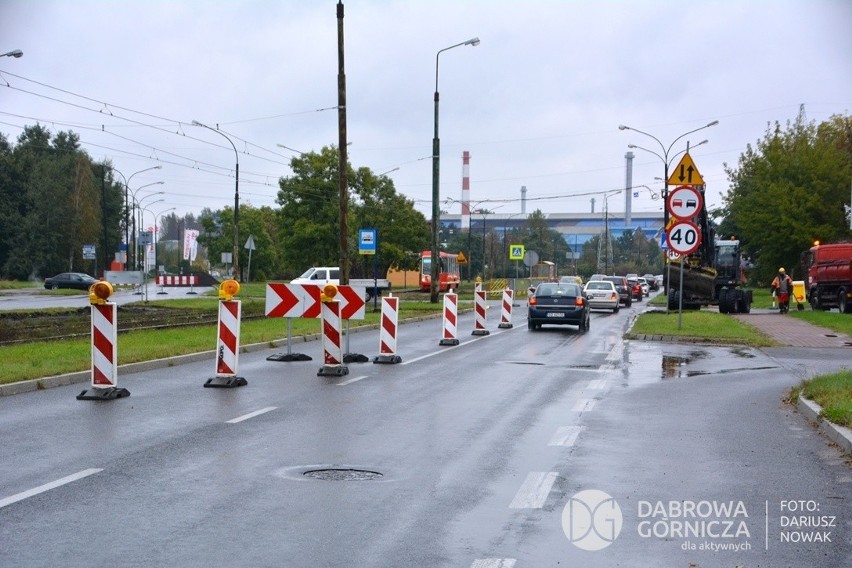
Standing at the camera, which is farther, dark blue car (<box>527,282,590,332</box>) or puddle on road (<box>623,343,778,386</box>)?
dark blue car (<box>527,282,590,332</box>)

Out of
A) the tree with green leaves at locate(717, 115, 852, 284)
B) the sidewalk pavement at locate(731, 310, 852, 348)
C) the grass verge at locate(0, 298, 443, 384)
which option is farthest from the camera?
the tree with green leaves at locate(717, 115, 852, 284)

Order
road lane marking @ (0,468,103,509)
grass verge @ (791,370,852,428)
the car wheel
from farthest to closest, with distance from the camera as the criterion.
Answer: the car wheel < grass verge @ (791,370,852,428) < road lane marking @ (0,468,103,509)

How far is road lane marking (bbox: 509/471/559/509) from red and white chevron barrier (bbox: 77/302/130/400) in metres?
6.68

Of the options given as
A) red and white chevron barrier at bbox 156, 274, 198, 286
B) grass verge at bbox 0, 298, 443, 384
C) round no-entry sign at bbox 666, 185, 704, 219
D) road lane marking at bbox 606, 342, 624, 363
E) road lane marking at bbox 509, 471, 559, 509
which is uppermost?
round no-entry sign at bbox 666, 185, 704, 219

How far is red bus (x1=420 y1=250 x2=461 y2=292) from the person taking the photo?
6803cm

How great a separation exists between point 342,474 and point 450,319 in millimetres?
14840

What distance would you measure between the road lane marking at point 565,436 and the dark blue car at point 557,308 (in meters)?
18.5

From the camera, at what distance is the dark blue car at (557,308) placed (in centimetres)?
2923

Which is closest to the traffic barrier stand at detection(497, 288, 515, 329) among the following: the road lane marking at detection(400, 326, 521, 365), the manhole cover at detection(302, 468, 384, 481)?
the road lane marking at detection(400, 326, 521, 365)

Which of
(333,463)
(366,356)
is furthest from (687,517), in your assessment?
(366,356)

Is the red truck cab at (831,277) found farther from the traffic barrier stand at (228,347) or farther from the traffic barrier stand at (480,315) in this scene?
the traffic barrier stand at (228,347)

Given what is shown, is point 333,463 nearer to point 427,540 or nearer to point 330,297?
point 427,540

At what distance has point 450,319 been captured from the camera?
2302 cm

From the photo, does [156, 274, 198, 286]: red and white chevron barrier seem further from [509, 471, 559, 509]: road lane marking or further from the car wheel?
[509, 471, 559, 509]: road lane marking
